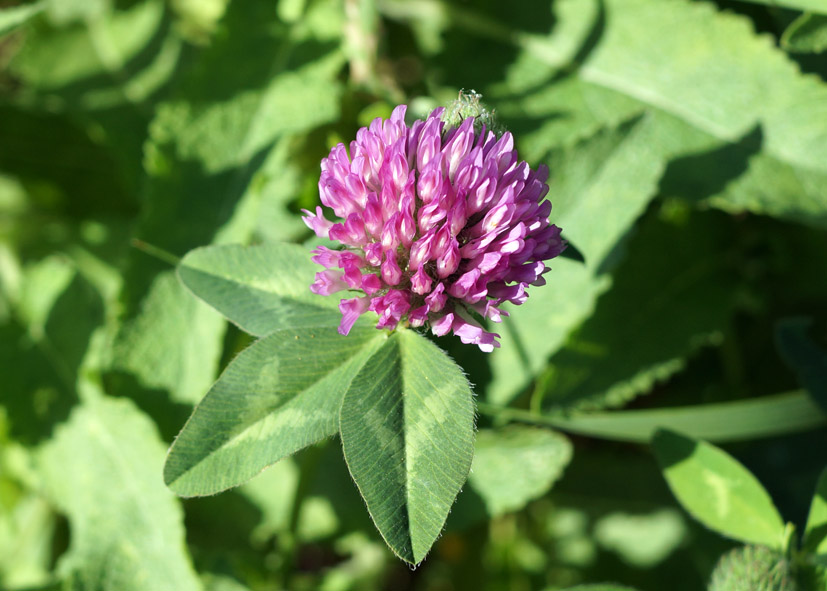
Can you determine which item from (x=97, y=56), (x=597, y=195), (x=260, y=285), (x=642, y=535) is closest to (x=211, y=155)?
(x=260, y=285)

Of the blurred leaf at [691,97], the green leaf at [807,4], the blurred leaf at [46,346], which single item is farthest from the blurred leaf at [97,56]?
the green leaf at [807,4]

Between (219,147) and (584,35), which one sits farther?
(584,35)

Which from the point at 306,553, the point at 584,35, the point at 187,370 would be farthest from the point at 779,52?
the point at 306,553

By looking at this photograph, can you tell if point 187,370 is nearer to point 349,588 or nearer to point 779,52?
point 349,588

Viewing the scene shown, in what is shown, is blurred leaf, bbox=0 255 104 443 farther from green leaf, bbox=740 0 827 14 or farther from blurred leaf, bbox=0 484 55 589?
green leaf, bbox=740 0 827 14

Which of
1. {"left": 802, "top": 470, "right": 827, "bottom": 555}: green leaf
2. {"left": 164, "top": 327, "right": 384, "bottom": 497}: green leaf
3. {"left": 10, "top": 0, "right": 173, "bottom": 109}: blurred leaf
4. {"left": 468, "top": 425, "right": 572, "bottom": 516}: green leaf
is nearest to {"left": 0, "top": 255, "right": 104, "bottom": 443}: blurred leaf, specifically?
{"left": 10, "top": 0, "right": 173, "bottom": 109}: blurred leaf

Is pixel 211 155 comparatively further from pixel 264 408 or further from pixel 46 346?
pixel 264 408
